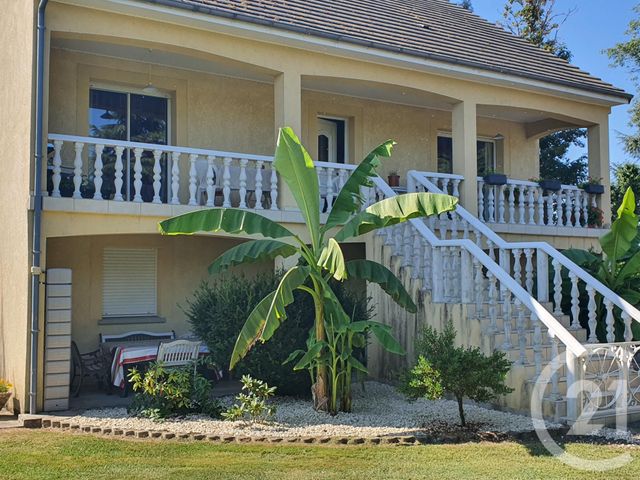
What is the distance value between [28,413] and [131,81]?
651 cm

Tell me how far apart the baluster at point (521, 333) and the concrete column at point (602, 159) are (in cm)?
750

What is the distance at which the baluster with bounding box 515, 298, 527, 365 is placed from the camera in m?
9.58

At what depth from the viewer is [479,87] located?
47.7ft

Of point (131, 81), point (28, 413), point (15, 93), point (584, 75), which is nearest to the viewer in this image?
point (28, 413)

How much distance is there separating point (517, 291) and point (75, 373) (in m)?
7.16

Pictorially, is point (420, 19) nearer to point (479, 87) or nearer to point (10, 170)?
point (479, 87)

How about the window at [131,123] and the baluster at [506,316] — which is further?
the window at [131,123]

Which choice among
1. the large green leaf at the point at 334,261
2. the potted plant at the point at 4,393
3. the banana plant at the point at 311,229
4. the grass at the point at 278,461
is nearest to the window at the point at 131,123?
the potted plant at the point at 4,393

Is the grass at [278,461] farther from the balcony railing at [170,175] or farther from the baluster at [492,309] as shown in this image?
the balcony railing at [170,175]

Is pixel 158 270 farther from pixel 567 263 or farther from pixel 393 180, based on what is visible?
pixel 567 263

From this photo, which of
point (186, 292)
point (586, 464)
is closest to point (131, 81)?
point (186, 292)

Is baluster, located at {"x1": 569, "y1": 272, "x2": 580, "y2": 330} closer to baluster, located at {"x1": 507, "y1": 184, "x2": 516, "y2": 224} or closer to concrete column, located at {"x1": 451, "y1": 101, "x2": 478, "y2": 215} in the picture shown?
concrete column, located at {"x1": 451, "y1": 101, "x2": 478, "y2": 215}

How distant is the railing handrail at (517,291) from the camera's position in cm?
879

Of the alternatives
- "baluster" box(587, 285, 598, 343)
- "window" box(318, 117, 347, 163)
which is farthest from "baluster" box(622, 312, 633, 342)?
"window" box(318, 117, 347, 163)
